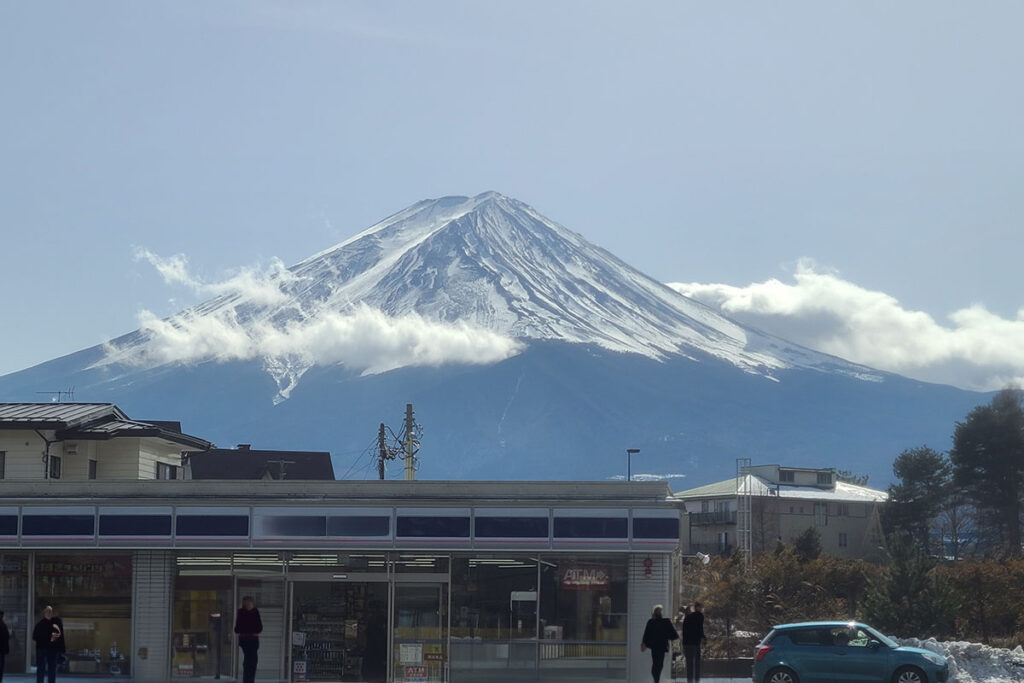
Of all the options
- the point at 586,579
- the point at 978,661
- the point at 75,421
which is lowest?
the point at 978,661

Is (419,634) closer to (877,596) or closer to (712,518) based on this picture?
(877,596)

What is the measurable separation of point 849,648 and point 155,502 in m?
14.4

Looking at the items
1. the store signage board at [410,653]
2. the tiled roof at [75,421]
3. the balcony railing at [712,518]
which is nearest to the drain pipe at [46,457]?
the tiled roof at [75,421]

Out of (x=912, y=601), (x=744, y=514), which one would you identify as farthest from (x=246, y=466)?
(x=744, y=514)

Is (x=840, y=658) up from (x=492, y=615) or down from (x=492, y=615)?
down

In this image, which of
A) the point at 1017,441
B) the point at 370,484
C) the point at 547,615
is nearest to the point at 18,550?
the point at 370,484

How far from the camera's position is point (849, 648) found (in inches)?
1042

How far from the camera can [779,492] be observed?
107m

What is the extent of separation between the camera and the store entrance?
98.5ft

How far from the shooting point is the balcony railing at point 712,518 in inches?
4050

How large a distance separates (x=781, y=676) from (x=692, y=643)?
70.3 inches

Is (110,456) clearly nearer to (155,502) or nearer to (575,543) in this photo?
(155,502)

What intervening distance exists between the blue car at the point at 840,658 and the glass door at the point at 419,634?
6733 mm

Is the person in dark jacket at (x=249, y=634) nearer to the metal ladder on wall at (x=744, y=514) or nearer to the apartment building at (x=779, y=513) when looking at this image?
the metal ladder on wall at (x=744, y=514)
